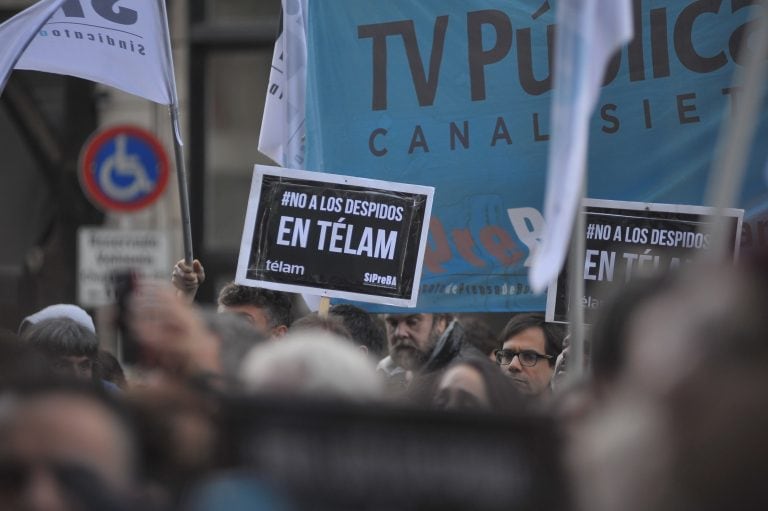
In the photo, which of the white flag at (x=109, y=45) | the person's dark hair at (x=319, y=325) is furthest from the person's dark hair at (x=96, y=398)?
the white flag at (x=109, y=45)

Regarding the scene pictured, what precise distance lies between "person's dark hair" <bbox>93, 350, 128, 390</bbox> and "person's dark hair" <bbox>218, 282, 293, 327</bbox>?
0.52 meters

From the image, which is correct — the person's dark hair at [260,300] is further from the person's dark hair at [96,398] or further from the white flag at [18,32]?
the person's dark hair at [96,398]

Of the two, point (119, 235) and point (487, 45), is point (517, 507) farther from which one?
point (119, 235)

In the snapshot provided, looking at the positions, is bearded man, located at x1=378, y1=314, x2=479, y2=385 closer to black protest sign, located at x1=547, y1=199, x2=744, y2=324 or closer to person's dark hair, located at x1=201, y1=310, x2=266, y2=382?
black protest sign, located at x1=547, y1=199, x2=744, y2=324

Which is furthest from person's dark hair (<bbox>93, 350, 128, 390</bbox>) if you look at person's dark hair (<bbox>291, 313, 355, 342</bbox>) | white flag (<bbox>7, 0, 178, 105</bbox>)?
white flag (<bbox>7, 0, 178, 105</bbox>)

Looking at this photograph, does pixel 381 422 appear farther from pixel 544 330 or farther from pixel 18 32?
pixel 18 32

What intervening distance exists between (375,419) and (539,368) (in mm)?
3339

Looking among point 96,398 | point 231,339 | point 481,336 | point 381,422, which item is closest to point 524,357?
point 481,336

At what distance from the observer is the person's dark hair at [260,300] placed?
571cm

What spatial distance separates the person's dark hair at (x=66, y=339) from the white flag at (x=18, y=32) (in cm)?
121

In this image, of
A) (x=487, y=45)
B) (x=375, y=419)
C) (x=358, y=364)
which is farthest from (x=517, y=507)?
(x=487, y=45)

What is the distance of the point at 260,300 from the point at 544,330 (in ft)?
4.01

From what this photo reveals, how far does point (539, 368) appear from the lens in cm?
553

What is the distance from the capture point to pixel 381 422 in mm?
2260
